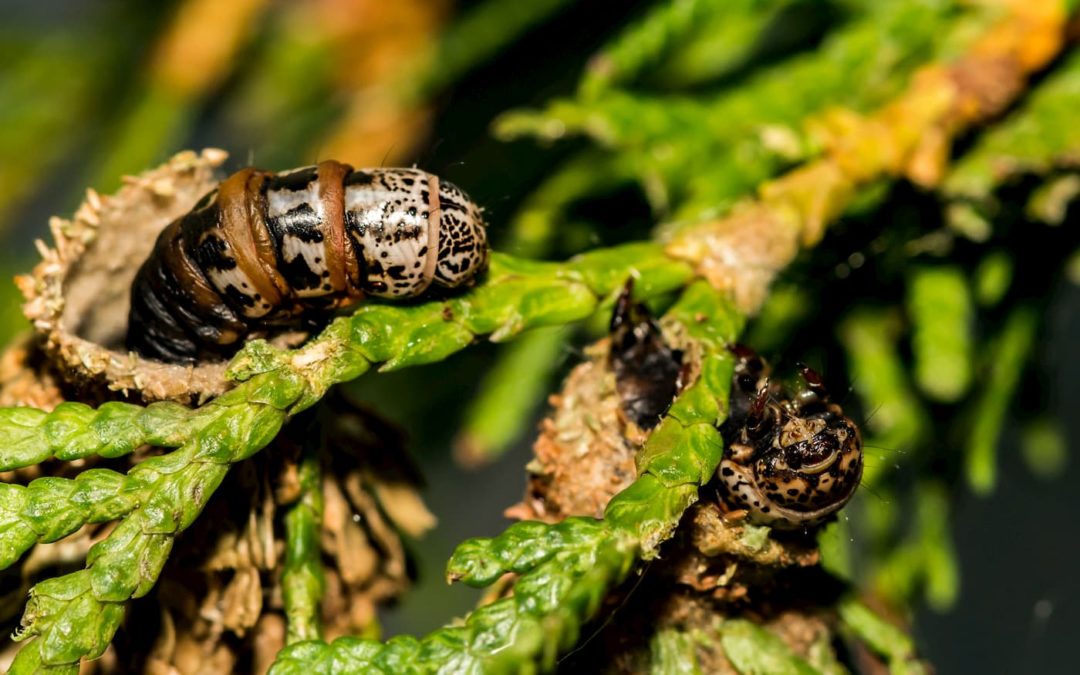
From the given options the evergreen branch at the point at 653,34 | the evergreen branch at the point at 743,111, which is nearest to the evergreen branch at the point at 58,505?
the evergreen branch at the point at 743,111

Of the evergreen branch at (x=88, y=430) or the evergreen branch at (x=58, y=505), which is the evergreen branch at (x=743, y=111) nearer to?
the evergreen branch at (x=88, y=430)

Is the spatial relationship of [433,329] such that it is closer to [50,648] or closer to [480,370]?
[50,648]

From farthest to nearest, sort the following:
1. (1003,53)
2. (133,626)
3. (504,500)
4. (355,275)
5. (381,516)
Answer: (504,500) → (1003,53) → (381,516) → (355,275) → (133,626)

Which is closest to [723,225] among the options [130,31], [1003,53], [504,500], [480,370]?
[1003,53]

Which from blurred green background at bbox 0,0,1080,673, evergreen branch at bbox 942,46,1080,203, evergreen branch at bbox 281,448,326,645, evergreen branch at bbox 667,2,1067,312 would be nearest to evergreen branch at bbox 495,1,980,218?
Result: blurred green background at bbox 0,0,1080,673

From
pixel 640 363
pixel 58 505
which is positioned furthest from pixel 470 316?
pixel 58 505

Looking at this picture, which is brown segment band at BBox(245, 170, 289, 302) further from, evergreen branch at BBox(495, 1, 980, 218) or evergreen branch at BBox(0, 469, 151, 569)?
evergreen branch at BBox(495, 1, 980, 218)
